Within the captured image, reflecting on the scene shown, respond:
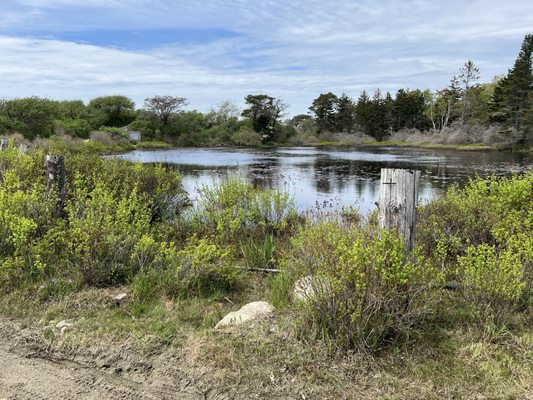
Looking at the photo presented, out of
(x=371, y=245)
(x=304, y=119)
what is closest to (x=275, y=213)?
(x=371, y=245)

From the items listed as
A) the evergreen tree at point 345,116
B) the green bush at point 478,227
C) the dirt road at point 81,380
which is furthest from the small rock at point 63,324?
the evergreen tree at point 345,116

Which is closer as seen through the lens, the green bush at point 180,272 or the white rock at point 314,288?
the white rock at point 314,288

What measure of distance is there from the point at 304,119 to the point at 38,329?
7793cm

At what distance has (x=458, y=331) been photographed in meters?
3.60

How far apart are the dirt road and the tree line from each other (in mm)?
50323

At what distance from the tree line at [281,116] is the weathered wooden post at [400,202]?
1998 inches

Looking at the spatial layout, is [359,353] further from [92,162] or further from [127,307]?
[92,162]

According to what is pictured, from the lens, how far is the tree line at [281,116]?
57.7 m

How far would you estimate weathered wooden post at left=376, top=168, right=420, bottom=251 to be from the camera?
394 cm

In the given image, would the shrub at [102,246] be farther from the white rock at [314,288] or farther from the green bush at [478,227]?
the green bush at [478,227]

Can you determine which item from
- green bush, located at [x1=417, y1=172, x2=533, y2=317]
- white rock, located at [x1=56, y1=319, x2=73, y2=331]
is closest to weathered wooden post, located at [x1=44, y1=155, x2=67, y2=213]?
white rock, located at [x1=56, y1=319, x2=73, y2=331]

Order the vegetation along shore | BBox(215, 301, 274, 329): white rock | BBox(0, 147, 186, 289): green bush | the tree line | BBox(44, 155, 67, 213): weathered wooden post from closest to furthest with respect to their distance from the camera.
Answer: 1. the vegetation along shore
2. BBox(215, 301, 274, 329): white rock
3. BBox(0, 147, 186, 289): green bush
4. BBox(44, 155, 67, 213): weathered wooden post
5. the tree line

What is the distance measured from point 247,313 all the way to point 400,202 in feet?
5.39

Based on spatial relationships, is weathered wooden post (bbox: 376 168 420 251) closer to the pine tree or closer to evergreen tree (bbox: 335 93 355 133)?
the pine tree
